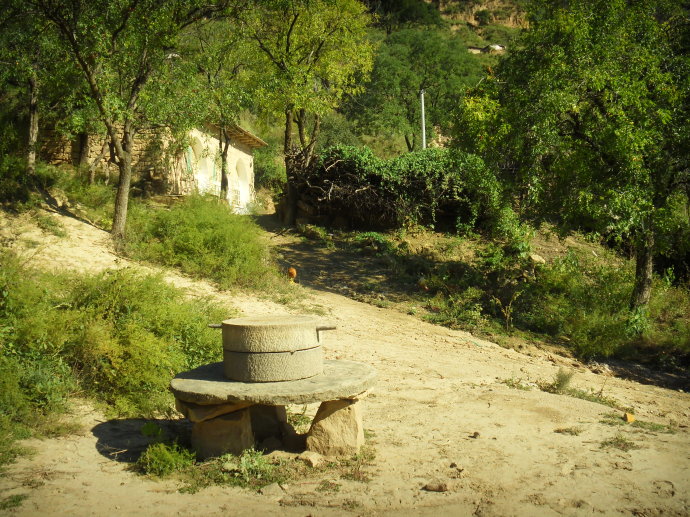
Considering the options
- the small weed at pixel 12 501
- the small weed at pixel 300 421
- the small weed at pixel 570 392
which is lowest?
the small weed at pixel 570 392

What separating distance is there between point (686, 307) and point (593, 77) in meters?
5.88

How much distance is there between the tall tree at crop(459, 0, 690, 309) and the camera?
11.2m

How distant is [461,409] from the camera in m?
6.64

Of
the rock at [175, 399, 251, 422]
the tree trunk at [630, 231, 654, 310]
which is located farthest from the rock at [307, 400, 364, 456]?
the tree trunk at [630, 231, 654, 310]

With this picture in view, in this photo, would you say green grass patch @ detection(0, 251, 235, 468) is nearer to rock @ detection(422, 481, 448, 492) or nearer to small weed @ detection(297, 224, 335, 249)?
rock @ detection(422, 481, 448, 492)

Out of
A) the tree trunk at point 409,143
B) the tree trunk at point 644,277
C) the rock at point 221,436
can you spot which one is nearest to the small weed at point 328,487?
the rock at point 221,436

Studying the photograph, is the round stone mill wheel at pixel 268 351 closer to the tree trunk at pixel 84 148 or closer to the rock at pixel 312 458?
the rock at pixel 312 458

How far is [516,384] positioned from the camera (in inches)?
310

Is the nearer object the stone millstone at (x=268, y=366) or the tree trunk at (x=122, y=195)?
the stone millstone at (x=268, y=366)

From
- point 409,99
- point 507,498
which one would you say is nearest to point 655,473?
point 507,498

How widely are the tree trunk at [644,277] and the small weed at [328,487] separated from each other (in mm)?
9628

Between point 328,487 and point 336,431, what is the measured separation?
652 mm

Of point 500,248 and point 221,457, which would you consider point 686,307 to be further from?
point 221,457

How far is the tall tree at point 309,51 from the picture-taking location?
17.3 metres
